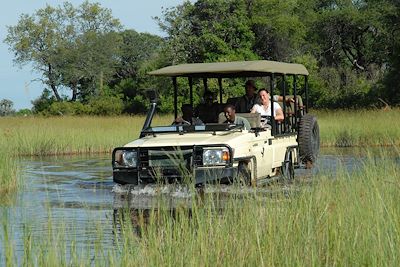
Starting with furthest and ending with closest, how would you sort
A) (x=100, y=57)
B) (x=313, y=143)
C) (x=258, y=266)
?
(x=100, y=57)
(x=313, y=143)
(x=258, y=266)

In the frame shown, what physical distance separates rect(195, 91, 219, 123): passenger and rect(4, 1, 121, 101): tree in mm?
58032

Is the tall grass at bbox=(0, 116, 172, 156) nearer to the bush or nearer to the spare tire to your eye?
the spare tire

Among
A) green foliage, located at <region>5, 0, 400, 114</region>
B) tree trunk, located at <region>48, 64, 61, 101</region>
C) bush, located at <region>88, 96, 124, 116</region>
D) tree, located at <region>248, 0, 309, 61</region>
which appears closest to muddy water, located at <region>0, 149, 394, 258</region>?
green foliage, located at <region>5, 0, 400, 114</region>

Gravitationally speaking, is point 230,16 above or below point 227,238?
above

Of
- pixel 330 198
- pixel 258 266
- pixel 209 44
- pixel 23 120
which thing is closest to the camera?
pixel 258 266

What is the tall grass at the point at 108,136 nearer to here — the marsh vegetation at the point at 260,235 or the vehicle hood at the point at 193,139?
the vehicle hood at the point at 193,139

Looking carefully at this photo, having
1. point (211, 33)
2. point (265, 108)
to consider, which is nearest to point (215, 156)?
point (265, 108)

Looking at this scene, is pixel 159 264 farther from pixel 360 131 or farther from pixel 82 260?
pixel 360 131

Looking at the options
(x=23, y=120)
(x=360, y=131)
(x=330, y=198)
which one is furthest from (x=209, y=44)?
(x=330, y=198)

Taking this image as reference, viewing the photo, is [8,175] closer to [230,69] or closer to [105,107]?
[230,69]

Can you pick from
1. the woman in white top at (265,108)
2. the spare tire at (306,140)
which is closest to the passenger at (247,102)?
the woman in white top at (265,108)

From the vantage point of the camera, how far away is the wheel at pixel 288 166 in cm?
1338

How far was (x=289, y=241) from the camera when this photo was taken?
21.0 ft

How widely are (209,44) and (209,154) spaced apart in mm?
36419
